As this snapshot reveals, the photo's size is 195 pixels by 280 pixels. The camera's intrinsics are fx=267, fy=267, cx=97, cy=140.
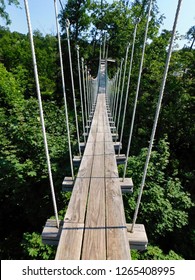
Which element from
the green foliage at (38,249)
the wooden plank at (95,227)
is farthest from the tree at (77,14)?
the wooden plank at (95,227)

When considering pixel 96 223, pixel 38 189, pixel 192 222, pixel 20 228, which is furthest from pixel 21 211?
pixel 96 223

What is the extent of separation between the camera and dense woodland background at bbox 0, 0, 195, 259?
4.34 m

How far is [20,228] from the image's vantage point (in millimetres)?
5500

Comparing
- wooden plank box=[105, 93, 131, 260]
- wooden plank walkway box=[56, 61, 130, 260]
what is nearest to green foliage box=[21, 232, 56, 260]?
wooden plank walkway box=[56, 61, 130, 260]

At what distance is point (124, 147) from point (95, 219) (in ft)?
24.8

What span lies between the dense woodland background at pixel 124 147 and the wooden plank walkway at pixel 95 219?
1.89 metres

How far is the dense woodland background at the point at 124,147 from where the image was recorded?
171 inches

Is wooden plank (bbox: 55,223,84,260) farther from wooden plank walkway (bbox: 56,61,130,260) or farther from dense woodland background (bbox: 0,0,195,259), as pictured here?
dense woodland background (bbox: 0,0,195,259)

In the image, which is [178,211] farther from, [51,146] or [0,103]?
[0,103]

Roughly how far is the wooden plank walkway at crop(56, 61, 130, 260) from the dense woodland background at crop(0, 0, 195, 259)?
6.20ft

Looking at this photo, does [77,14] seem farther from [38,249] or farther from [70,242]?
[70,242]

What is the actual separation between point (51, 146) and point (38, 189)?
2.69 ft

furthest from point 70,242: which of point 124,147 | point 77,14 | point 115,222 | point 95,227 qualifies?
point 77,14

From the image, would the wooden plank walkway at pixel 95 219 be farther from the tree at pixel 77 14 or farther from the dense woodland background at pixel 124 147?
the tree at pixel 77 14
